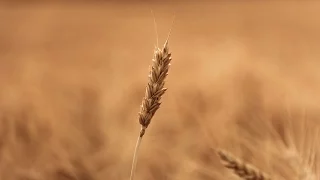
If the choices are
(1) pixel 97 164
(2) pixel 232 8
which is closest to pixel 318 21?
(2) pixel 232 8

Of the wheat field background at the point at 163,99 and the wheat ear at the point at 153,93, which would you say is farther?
the wheat field background at the point at 163,99

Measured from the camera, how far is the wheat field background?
1.86 feet

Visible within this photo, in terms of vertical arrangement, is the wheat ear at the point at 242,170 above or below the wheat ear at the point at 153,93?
below

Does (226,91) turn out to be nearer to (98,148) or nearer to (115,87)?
(115,87)

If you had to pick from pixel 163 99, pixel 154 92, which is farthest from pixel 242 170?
pixel 163 99

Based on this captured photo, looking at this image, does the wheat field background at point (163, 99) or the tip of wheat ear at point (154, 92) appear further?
the wheat field background at point (163, 99)

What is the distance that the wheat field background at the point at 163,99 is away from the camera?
0.57 meters

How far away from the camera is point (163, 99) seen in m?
1.07

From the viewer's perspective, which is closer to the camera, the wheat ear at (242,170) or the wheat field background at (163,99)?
the wheat ear at (242,170)

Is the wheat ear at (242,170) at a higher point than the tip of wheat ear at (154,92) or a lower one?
lower

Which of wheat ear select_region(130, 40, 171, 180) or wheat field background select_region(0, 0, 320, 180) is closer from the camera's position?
wheat ear select_region(130, 40, 171, 180)

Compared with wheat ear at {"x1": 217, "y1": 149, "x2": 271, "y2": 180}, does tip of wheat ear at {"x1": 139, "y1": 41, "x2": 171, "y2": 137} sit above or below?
above

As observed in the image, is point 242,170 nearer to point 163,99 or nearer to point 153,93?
point 153,93

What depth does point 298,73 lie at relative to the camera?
141cm
